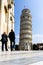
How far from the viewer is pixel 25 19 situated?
392 feet

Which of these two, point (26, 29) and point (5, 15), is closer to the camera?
point (5, 15)

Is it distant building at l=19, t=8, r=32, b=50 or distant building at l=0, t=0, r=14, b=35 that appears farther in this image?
distant building at l=19, t=8, r=32, b=50

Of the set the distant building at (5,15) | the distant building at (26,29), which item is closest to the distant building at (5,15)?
the distant building at (5,15)

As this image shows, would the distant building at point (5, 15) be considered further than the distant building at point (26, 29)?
No

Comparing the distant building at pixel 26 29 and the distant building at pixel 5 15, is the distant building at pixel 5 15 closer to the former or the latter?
the distant building at pixel 5 15

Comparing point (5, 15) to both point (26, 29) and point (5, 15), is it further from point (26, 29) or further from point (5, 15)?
point (26, 29)

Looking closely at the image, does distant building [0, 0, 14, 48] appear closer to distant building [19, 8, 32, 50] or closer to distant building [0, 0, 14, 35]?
distant building [0, 0, 14, 35]

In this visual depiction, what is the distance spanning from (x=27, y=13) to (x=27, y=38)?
17953mm

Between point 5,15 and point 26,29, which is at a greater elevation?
point 26,29

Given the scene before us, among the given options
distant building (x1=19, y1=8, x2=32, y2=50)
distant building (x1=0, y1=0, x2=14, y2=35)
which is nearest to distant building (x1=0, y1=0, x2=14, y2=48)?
distant building (x1=0, y1=0, x2=14, y2=35)

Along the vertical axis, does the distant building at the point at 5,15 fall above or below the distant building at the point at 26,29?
below

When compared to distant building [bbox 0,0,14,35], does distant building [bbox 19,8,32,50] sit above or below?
above

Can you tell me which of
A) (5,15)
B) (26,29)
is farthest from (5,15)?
(26,29)

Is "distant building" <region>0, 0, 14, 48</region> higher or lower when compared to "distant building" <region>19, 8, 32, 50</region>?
lower
